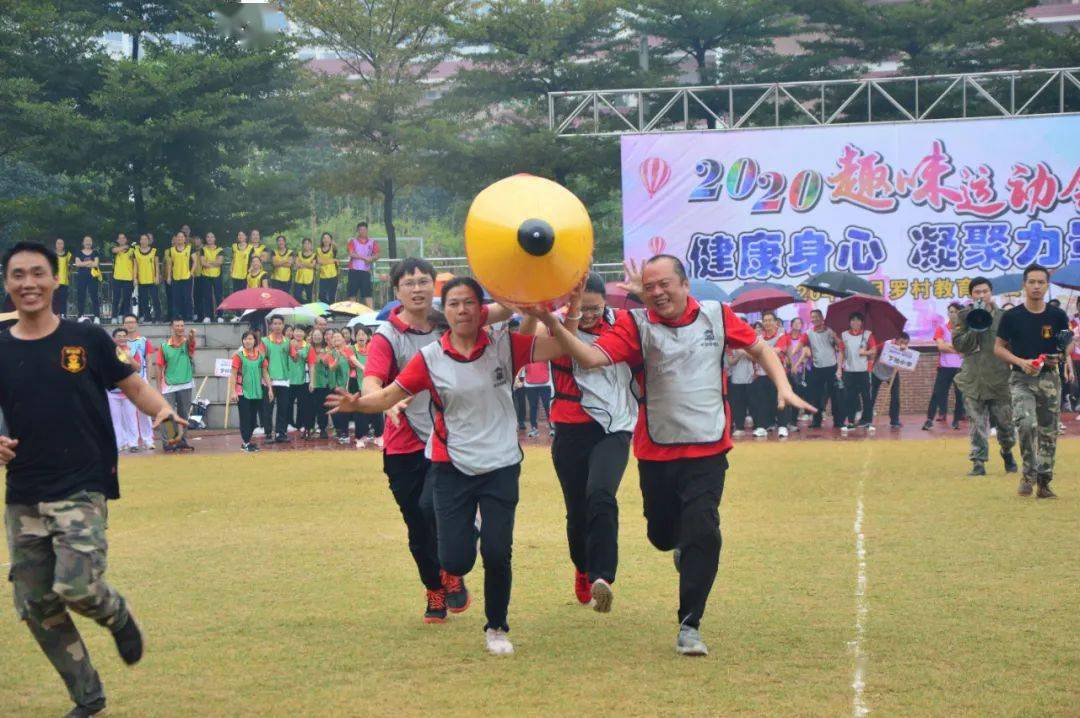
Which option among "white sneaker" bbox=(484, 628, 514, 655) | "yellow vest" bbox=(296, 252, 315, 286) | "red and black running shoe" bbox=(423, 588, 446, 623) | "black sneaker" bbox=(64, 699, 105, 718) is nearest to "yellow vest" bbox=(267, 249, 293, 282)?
"yellow vest" bbox=(296, 252, 315, 286)

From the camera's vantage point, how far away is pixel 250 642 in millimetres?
7438

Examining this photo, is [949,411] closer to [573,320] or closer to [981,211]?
[981,211]

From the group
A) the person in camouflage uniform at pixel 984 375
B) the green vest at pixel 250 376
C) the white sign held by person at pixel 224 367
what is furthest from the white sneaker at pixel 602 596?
the white sign held by person at pixel 224 367

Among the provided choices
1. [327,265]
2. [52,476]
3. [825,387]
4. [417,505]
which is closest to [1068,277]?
[825,387]

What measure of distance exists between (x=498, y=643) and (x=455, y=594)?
3.33ft

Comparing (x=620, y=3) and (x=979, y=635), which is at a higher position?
(x=620, y=3)

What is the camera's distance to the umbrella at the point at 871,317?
76.5 ft

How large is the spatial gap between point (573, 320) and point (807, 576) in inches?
119

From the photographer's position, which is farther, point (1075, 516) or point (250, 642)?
point (1075, 516)

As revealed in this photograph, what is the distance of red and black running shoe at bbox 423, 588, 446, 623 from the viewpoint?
7.89m

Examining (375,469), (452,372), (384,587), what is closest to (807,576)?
(384,587)

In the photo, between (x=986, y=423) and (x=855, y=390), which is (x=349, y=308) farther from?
(x=986, y=423)

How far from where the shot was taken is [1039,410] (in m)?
12.5

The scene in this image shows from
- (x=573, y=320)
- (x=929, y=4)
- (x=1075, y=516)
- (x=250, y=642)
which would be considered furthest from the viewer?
(x=929, y=4)
